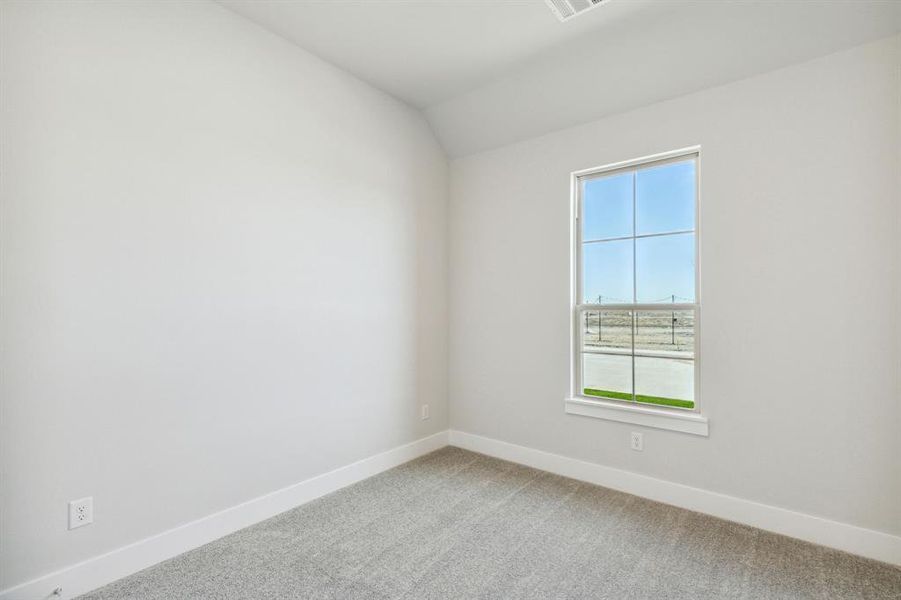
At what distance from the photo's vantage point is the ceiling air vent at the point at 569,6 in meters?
2.22

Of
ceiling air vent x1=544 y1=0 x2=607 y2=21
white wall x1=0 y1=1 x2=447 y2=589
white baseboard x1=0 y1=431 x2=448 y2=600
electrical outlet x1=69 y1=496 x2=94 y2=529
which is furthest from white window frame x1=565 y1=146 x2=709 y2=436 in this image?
electrical outlet x1=69 y1=496 x2=94 y2=529

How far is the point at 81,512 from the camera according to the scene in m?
1.89

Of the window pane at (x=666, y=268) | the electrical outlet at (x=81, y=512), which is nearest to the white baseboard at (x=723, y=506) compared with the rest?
the window pane at (x=666, y=268)

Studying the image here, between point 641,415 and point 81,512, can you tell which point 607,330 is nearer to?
point 641,415

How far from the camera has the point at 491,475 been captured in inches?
126

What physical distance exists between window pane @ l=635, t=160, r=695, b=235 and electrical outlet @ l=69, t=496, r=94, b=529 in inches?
131

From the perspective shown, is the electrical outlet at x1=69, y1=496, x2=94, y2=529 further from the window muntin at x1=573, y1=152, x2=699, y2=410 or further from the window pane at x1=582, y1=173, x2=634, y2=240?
the window pane at x1=582, y1=173, x2=634, y2=240

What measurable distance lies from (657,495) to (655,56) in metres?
2.67

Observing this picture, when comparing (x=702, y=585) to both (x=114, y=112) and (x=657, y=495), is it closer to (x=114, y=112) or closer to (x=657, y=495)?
(x=657, y=495)

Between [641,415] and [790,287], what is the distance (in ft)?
3.66

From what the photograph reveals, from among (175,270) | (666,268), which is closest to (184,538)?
(175,270)

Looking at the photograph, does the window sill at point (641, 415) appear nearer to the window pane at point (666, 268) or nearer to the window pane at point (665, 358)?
the window pane at point (665, 358)

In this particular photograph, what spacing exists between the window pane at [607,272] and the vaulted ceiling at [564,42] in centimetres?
92

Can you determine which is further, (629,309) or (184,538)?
(629,309)
